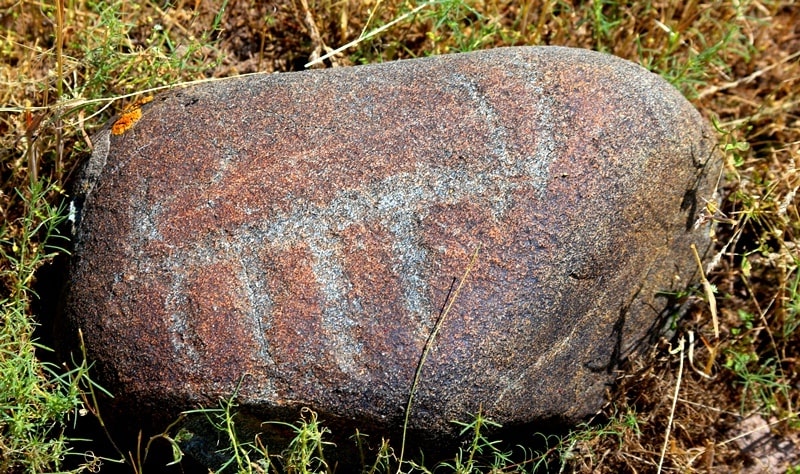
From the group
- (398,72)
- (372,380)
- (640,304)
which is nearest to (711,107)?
(640,304)

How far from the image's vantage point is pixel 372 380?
2.16m

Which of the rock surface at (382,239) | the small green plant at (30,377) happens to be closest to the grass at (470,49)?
the small green plant at (30,377)

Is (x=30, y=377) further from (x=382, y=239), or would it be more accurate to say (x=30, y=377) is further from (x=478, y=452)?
(x=478, y=452)

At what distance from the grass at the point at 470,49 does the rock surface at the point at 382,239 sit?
0.41 feet

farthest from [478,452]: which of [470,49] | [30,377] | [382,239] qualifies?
[470,49]

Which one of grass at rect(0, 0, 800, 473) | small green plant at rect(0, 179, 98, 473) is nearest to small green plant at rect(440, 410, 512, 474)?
grass at rect(0, 0, 800, 473)

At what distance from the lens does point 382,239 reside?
2229mm

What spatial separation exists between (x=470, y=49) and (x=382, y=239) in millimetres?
1154

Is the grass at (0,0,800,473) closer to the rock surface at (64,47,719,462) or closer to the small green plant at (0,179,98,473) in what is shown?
the small green plant at (0,179,98,473)

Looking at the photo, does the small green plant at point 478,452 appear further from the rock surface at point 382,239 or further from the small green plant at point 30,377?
the small green plant at point 30,377

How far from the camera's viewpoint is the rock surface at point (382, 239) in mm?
2180

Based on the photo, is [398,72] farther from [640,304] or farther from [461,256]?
[640,304]

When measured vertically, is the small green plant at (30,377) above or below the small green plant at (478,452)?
above

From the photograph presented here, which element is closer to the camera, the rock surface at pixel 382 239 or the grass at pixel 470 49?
the rock surface at pixel 382 239
